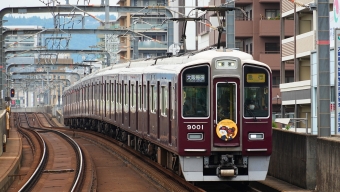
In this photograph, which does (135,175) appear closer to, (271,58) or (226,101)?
(226,101)

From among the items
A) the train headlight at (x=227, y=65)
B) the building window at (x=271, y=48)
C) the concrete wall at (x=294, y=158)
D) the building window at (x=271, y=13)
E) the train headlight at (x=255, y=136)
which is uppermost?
the building window at (x=271, y=13)

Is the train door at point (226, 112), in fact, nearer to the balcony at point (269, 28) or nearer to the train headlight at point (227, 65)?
the train headlight at point (227, 65)

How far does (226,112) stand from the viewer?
15.4 m

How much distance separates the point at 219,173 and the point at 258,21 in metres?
35.0

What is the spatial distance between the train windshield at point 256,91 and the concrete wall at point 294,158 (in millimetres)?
943

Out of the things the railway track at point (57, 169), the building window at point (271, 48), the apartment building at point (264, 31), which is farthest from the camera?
the building window at point (271, 48)

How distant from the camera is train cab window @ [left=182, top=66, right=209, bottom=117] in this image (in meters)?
15.5

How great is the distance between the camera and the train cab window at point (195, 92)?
15.5m

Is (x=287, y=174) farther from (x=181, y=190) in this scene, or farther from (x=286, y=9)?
(x=286, y=9)

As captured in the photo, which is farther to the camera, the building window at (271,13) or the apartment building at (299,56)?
the building window at (271,13)

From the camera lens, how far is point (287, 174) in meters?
16.7

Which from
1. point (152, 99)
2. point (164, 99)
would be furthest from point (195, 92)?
point (152, 99)

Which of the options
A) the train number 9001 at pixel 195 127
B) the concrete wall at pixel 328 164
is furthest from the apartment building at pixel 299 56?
the concrete wall at pixel 328 164

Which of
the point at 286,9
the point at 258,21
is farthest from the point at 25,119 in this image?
the point at 286,9
